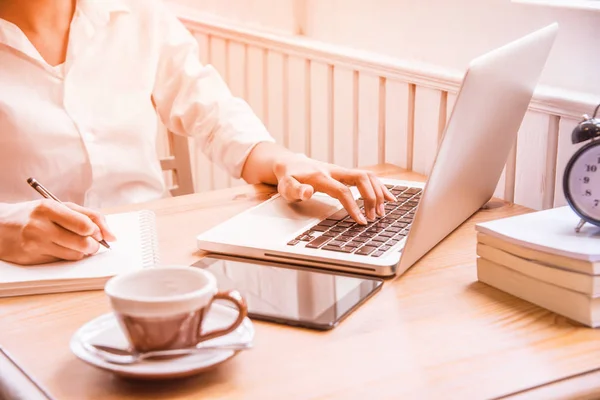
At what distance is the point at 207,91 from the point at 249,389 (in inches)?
38.0

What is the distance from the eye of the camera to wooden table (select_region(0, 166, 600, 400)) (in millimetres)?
736

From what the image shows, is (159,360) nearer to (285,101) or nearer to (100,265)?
(100,265)

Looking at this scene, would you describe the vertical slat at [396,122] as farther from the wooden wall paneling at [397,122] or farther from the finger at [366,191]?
the finger at [366,191]

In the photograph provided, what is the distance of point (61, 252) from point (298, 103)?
1.14 metres

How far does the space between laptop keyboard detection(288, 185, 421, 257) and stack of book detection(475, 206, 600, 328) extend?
0.45ft

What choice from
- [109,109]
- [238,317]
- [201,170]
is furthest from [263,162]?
[201,170]

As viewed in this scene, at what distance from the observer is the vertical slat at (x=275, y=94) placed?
6.91ft

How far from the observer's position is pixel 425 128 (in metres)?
1.66

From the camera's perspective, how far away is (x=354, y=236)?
1.10 m

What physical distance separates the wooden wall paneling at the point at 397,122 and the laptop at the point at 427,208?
434 mm

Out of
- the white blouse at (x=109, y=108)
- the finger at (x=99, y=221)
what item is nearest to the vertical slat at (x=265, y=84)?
the white blouse at (x=109, y=108)

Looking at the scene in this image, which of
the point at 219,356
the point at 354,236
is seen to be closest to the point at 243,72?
the point at 354,236

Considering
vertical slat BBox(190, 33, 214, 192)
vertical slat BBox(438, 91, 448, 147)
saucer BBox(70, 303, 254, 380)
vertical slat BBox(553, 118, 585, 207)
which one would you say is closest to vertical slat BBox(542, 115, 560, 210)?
vertical slat BBox(553, 118, 585, 207)

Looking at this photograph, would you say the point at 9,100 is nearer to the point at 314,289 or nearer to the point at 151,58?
the point at 151,58
